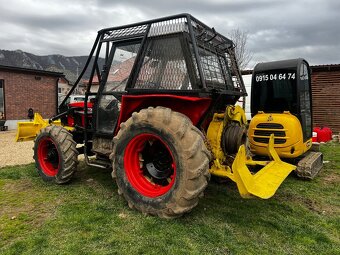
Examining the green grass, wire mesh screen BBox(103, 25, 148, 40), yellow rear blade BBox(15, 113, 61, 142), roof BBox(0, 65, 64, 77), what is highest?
roof BBox(0, 65, 64, 77)

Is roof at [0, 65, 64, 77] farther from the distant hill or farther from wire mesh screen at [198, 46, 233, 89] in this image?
the distant hill

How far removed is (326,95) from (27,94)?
15.8 metres

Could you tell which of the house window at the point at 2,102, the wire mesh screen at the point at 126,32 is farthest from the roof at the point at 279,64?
the house window at the point at 2,102

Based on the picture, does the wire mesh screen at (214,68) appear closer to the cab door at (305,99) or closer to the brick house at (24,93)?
the cab door at (305,99)

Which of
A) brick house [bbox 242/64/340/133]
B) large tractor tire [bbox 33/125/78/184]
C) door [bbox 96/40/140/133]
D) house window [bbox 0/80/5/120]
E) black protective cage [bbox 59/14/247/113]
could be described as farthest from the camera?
house window [bbox 0/80/5/120]

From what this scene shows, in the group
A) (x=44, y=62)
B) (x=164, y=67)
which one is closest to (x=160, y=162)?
(x=164, y=67)

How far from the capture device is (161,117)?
3.69m

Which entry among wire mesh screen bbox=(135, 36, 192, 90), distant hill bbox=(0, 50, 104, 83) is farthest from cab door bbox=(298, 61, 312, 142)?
distant hill bbox=(0, 50, 104, 83)

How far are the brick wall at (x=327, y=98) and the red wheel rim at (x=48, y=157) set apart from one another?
12.0 m

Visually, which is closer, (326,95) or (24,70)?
(326,95)

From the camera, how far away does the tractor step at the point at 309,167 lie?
19.2ft

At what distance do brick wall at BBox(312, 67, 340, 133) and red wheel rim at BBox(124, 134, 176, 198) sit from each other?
11.5 m

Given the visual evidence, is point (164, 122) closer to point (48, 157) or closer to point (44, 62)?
point (48, 157)

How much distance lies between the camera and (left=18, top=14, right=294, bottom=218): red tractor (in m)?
3.56
